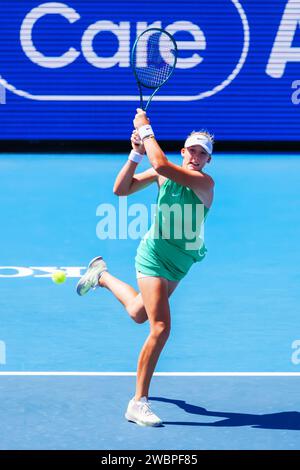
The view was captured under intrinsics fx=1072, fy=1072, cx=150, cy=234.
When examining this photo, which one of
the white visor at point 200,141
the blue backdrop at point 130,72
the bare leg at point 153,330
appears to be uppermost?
the blue backdrop at point 130,72

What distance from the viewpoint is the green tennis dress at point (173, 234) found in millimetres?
6961

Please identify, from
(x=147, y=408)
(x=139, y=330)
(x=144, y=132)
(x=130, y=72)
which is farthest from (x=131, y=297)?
(x=130, y=72)

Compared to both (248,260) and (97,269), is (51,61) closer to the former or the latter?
(248,260)

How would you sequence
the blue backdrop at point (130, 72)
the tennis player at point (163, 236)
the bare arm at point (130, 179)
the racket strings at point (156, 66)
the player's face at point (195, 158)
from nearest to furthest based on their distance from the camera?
the tennis player at point (163, 236), the player's face at point (195, 158), the bare arm at point (130, 179), the racket strings at point (156, 66), the blue backdrop at point (130, 72)

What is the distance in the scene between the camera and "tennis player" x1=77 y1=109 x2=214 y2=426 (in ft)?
22.4

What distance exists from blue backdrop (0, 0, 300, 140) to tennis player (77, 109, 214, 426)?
1149cm

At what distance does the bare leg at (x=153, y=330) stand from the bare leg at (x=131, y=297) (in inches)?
7.1

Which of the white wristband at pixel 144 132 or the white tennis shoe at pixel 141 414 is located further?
the white wristband at pixel 144 132

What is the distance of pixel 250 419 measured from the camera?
22.6ft

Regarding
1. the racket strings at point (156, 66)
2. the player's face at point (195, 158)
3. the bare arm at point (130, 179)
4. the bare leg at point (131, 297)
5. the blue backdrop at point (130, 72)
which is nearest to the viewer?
the player's face at point (195, 158)

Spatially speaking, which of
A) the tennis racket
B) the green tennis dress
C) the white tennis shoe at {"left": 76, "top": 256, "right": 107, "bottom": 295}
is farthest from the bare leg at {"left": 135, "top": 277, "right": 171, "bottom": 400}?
the tennis racket

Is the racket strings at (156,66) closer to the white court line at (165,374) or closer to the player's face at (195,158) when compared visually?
the player's face at (195,158)

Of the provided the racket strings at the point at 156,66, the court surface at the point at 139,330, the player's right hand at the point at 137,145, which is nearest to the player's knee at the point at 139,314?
the court surface at the point at 139,330

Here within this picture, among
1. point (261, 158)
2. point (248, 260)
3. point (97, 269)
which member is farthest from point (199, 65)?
point (97, 269)
